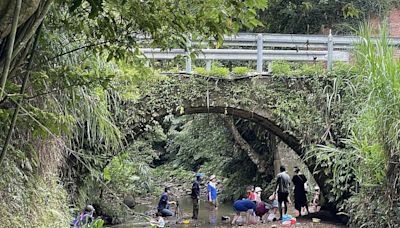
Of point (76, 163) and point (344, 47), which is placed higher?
point (344, 47)

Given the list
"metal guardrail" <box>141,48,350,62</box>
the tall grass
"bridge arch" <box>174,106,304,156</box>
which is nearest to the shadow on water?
"bridge arch" <box>174,106,304,156</box>

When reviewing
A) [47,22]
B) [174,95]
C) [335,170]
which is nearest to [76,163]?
[174,95]

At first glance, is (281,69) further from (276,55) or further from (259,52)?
(259,52)

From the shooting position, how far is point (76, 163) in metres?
9.12

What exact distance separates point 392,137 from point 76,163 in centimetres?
475

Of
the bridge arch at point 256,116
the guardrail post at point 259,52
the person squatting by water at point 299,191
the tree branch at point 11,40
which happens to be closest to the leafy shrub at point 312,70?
the guardrail post at point 259,52

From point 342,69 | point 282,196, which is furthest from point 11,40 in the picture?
point 282,196

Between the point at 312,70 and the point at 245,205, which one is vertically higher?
the point at 312,70

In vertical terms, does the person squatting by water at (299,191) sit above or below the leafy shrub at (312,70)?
below

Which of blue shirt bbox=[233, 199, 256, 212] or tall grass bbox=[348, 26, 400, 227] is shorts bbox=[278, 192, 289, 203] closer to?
blue shirt bbox=[233, 199, 256, 212]

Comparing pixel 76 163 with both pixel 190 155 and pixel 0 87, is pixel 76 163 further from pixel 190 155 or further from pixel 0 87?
pixel 190 155

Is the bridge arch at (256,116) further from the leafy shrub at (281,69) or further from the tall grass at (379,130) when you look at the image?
the tall grass at (379,130)

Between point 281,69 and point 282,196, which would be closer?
point 281,69

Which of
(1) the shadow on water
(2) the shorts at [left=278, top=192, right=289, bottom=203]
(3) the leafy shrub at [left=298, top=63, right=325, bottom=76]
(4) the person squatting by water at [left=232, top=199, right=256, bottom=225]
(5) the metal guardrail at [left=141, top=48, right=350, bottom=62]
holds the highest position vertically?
(5) the metal guardrail at [left=141, top=48, right=350, bottom=62]
